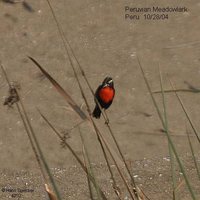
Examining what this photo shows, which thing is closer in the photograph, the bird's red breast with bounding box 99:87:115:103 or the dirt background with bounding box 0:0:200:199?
the bird's red breast with bounding box 99:87:115:103

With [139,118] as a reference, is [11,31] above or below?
above

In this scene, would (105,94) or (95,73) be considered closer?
(105,94)

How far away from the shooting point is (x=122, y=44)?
19.2 feet

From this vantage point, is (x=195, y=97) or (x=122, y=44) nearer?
(x=195, y=97)

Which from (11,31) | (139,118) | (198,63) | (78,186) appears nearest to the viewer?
(78,186)

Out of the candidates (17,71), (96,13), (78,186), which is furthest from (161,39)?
(78,186)

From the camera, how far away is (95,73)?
18.3 ft

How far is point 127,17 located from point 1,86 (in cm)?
148

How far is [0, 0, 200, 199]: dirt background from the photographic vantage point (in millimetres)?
4766

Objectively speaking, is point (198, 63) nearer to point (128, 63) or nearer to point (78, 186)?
point (128, 63)

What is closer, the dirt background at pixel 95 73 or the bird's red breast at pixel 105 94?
the bird's red breast at pixel 105 94

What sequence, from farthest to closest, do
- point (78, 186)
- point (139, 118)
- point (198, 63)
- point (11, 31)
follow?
point (11, 31)
point (198, 63)
point (139, 118)
point (78, 186)

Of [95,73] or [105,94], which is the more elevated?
[105,94]

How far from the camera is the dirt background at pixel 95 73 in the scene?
4.77 m
